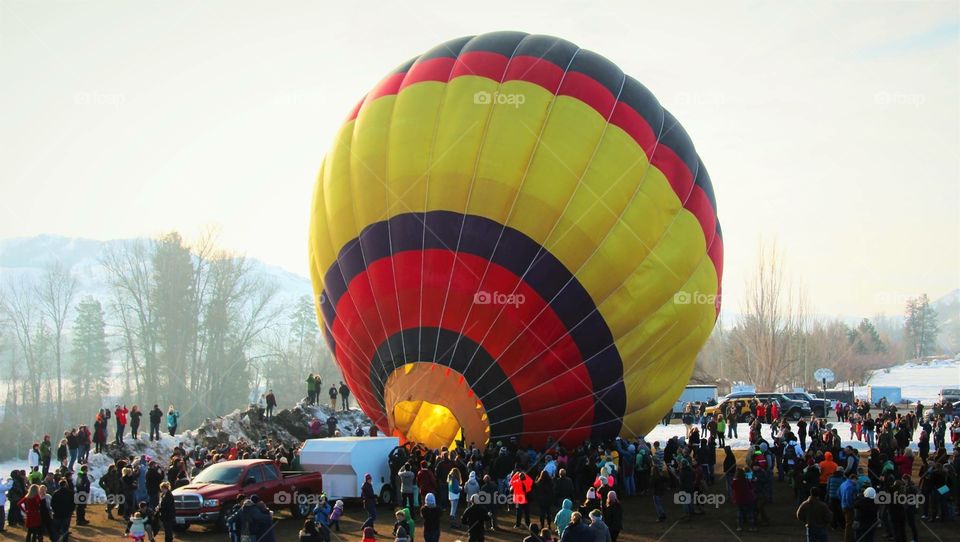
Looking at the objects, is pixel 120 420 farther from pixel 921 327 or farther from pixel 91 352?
pixel 921 327

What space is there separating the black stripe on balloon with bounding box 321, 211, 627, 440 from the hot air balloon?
0.03 m

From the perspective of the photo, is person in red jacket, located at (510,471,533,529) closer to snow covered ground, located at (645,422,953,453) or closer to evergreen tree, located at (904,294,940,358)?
snow covered ground, located at (645,422,953,453)

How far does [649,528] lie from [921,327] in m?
141

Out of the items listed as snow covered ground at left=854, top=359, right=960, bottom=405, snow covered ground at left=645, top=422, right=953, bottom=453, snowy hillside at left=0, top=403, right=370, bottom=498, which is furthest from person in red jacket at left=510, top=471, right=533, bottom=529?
snow covered ground at left=854, top=359, right=960, bottom=405

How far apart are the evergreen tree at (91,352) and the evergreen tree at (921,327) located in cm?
11818

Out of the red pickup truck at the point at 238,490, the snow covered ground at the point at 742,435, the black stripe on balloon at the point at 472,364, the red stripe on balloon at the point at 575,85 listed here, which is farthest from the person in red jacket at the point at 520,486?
the snow covered ground at the point at 742,435

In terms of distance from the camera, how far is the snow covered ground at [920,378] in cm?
7444

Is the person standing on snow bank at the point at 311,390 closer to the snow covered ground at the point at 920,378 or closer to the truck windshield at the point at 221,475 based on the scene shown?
the truck windshield at the point at 221,475

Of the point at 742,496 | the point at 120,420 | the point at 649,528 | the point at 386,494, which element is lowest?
the point at 649,528

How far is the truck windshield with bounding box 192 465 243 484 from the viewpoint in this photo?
14.3 m

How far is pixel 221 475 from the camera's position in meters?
14.4

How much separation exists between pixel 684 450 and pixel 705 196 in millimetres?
5097

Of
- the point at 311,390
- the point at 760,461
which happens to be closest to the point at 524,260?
the point at 760,461

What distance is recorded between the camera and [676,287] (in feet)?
55.3
